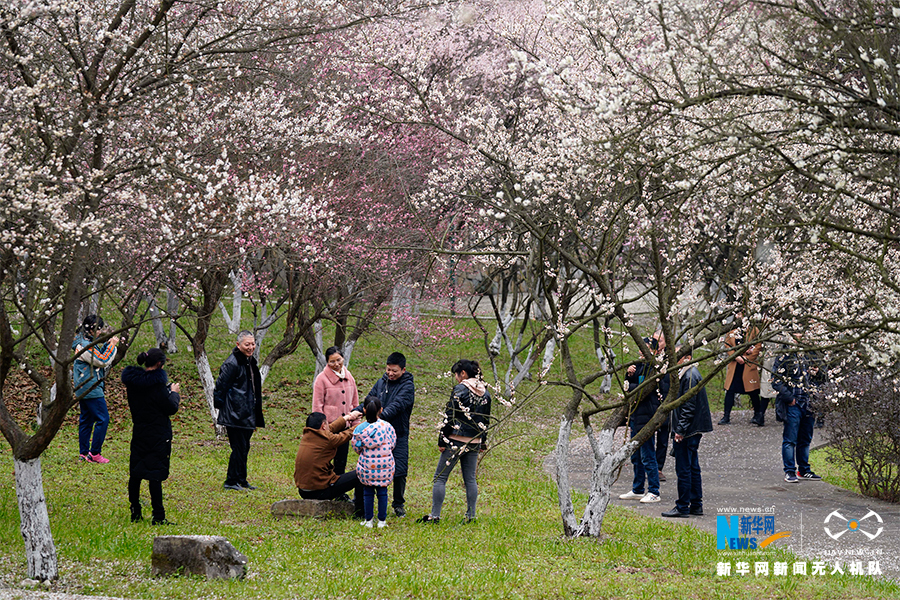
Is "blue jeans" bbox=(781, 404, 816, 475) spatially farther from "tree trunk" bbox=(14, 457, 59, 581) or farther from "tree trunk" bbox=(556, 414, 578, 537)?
"tree trunk" bbox=(14, 457, 59, 581)

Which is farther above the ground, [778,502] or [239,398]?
[239,398]

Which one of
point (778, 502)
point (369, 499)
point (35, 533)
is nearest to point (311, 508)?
point (369, 499)

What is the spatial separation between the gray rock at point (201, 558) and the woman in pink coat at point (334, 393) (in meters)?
3.53

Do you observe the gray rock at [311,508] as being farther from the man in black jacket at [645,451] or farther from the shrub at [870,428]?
the shrub at [870,428]

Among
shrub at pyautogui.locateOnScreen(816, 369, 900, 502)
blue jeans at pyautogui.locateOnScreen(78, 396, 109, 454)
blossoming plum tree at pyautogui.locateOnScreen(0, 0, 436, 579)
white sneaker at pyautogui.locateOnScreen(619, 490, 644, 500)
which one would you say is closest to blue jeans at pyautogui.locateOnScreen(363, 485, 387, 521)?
blossoming plum tree at pyautogui.locateOnScreen(0, 0, 436, 579)

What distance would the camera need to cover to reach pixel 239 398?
9930 mm

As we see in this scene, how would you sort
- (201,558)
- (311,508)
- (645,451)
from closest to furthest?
(201,558) < (311,508) < (645,451)

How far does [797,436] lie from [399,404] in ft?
17.9

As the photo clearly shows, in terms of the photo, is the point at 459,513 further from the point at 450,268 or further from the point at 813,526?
the point at 450,268

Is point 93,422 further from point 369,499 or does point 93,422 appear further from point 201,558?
point 201,558

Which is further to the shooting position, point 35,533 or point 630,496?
point 630,496

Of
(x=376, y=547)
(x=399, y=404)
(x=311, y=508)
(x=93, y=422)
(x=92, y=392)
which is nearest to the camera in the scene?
(x=376, y=547)

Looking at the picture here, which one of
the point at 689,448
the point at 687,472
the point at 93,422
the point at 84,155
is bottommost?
the point at 687,472

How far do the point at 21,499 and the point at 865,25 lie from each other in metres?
6.48
